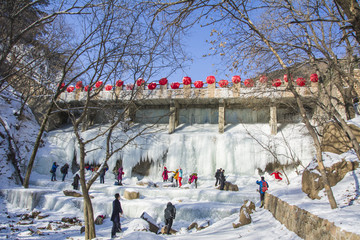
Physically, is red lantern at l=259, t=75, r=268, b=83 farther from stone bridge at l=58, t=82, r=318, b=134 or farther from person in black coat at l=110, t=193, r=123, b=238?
stone bridge at l=58, t=82, r=318, b=134

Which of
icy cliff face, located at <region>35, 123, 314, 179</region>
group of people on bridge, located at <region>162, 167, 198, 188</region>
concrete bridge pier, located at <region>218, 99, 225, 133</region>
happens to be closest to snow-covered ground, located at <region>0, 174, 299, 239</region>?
group of people on bridge, located at <region>162, 167, 198, 188</region>

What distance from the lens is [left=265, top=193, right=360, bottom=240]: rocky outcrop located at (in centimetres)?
345

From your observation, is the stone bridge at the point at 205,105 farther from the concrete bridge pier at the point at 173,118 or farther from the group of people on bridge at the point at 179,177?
the group of people on bridge at the point at 179,177

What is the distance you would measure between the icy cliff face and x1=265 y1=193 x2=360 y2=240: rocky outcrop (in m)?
10.5

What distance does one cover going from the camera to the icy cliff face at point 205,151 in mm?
16891

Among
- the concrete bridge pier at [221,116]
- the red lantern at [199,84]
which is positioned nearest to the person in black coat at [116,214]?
the concrete bridge pier at [221,116]

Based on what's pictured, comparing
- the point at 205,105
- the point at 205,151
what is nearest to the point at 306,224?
the point at 205,151

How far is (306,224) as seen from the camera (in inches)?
176

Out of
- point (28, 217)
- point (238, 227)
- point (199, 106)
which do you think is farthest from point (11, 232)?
point (199, 106)

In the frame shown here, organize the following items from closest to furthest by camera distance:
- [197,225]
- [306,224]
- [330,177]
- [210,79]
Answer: [306,224]
[330,177]
[197,225]
[210,79]

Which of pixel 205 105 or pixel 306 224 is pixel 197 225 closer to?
pixel 306 224

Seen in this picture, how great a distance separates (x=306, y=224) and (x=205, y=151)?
13.5 m

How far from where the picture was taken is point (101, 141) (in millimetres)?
19953

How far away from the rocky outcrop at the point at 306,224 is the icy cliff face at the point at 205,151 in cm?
1055
